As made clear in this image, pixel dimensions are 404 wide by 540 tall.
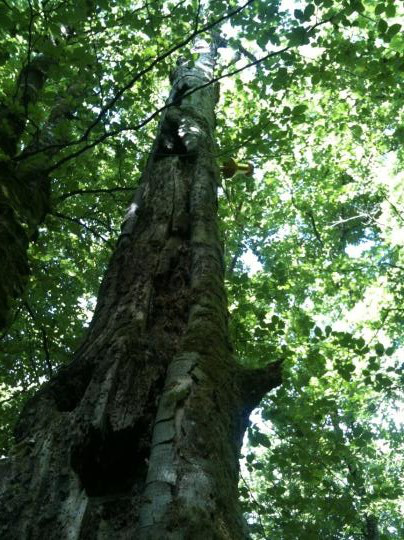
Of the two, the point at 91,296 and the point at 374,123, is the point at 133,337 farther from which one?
the point at 374,123

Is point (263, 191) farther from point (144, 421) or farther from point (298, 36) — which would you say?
point (144, 421)

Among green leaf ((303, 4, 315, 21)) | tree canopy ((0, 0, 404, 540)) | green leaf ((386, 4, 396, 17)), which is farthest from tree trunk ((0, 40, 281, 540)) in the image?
green leaf ((386, 4, 396, 17))

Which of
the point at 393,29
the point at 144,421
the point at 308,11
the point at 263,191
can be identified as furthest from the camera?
the point at 263,191

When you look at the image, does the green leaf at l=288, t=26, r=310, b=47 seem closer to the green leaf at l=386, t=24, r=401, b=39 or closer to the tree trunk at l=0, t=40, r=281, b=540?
the green leaf at l=386, t=24, r=401, b=39

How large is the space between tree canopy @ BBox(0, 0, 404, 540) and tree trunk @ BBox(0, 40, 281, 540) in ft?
3.55

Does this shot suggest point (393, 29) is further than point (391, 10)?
Result: Yes

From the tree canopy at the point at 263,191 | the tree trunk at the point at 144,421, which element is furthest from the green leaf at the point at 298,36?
the tree trunk at the point at 144,421

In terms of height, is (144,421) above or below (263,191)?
below

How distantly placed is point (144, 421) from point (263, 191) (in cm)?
1000

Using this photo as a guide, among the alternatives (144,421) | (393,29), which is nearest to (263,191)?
(393,29)

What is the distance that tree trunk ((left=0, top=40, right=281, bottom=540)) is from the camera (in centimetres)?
144

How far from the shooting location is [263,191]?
1130cm

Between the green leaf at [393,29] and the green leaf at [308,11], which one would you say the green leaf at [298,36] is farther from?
the green leaf at [393,29]

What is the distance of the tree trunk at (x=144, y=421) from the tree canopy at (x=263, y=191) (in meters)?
1.08
